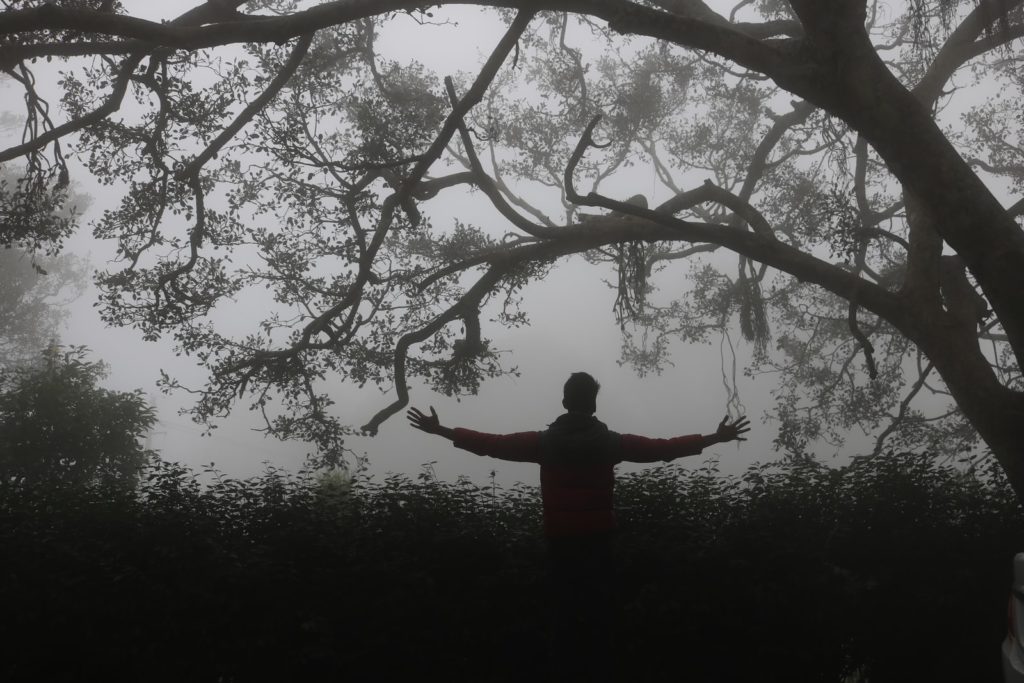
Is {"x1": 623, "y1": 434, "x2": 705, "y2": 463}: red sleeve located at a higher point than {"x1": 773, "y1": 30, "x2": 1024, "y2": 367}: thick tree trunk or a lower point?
lower

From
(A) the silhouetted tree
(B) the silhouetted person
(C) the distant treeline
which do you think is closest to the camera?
(B) the silhouetted person

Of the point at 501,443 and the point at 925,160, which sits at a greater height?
the point at 925,160

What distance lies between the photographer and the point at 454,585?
491 centimetres

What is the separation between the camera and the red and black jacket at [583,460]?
154 inches

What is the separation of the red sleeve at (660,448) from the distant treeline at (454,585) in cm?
122

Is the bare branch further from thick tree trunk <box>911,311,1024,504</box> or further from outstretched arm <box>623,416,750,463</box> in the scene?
thick tree trunk <box>911,311,1024,504</box>

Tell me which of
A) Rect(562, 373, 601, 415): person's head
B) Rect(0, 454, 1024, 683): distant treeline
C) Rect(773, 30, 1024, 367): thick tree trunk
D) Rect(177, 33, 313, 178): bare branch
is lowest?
Rect(0, 454, 1024, 683): distant treeline

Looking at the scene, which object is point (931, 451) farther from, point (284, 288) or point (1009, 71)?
point (1009, 71)

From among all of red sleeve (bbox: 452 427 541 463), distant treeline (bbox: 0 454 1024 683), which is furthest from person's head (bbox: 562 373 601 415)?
distant treeline (bbox: 0 454 1024 683)

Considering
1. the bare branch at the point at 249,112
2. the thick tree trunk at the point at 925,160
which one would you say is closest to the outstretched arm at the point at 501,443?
the thick tree trunk at the point at 925,160

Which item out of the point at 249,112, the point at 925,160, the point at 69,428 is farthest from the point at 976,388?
the point at 69,428

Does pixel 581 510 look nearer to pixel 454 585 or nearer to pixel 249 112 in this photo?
pixel 454 585

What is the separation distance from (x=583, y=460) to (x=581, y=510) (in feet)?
0.78

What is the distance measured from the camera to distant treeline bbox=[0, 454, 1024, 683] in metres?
4.76
